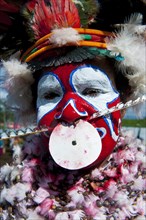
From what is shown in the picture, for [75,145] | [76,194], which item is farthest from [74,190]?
[75,145]

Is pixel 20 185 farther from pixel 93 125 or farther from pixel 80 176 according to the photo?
pixel 93 125

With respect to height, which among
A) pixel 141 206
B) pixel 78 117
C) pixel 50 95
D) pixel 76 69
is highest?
pixel 76 69

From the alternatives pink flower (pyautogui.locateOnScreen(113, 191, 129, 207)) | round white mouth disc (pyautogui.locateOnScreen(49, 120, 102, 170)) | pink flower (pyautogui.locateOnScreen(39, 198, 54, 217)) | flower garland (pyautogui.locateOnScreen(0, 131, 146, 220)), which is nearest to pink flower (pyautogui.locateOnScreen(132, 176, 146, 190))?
flower garland (pyautogui.locateOnScreen(0, 131, 146, 220))

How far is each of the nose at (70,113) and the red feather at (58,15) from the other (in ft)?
1.37

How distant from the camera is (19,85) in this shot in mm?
2199

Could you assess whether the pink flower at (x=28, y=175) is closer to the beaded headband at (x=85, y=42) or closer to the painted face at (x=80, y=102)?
the painted face at (x=80, y=102)

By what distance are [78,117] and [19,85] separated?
545mm

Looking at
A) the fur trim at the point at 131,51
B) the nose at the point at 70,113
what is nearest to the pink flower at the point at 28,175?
the nose at the point at 70,113

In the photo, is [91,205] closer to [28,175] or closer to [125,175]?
[125,175]

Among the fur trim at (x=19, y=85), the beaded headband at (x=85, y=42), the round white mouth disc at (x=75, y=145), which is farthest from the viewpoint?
the fur trim at (x=19, y=85)

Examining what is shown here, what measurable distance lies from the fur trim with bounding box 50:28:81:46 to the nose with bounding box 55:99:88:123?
306 millimetres

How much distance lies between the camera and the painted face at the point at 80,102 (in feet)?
5.97

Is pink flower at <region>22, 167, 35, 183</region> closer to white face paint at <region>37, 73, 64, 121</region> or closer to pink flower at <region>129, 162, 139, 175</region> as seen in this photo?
white face paint at <region>37, 73, 64, 121</region>

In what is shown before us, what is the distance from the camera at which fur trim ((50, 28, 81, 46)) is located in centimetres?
186
